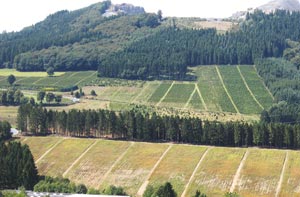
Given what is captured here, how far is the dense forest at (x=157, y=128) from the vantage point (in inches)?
4631

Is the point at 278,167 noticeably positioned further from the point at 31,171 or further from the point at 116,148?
the point at 31,171

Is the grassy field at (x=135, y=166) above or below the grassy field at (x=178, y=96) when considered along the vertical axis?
below

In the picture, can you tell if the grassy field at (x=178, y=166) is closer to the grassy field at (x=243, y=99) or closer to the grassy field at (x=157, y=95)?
the grassy field at (x=243, y=99)

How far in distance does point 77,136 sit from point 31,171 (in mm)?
31630

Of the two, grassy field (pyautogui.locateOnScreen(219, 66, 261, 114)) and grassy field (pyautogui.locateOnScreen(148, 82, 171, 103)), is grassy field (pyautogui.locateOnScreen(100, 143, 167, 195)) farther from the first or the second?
grassy field (pyautogui.locateOnScreen(148, 82, 171, 103))

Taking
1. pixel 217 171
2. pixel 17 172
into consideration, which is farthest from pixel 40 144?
pixel 217 171

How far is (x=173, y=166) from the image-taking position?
108m

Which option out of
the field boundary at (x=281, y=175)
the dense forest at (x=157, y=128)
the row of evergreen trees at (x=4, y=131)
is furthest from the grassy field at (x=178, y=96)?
the field boundary at (x=281, y=175)

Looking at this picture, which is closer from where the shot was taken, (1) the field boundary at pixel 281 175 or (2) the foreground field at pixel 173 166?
(1) the field boundary at pixel 281 175

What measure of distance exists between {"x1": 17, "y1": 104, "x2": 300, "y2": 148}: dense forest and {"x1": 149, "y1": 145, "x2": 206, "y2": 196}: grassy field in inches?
200

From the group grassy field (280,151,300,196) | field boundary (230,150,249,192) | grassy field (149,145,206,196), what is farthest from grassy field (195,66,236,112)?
grassy field (280,151,300,196)

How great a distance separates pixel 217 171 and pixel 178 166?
8244 mm

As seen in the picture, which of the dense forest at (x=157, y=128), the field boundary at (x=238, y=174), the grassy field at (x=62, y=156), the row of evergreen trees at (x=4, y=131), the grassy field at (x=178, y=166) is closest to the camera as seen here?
the field boundary at (x=238, y=174)

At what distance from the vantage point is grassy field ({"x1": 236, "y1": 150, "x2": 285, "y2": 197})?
96312mm
